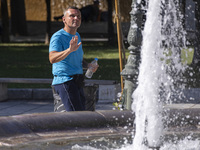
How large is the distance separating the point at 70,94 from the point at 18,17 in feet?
74.7

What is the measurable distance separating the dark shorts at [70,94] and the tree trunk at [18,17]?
69.6 ft

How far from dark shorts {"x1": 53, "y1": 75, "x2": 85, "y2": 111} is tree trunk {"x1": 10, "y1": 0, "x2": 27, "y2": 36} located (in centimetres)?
2122

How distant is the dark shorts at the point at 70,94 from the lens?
5.52m

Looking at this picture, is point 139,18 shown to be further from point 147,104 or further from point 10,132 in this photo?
point 10,132

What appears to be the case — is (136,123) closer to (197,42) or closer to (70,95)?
(70,95)

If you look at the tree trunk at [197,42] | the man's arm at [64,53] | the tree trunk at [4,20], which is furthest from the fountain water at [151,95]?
the tree trunk at [4,20]

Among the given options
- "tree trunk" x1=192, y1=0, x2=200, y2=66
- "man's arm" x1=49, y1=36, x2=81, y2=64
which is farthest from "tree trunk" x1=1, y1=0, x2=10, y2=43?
"man's arm" x1=49, y1=36, x2=81, y2=64

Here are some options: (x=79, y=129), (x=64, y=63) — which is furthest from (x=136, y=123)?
(x=64, y=63)

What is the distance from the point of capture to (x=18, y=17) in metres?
27.7

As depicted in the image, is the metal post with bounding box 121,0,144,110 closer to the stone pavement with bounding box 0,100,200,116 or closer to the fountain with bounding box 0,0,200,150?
the fountain with bounding box 0,0,200,150

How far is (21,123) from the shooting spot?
505cm

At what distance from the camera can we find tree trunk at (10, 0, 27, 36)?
87.7 feet

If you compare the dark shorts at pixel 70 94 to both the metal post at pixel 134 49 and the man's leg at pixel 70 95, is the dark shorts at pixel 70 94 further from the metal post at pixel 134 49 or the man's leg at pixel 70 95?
the metal post at pixel 134 49

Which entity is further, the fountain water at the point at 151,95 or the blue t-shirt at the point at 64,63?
the blue t-shirt at the point at 64,63
